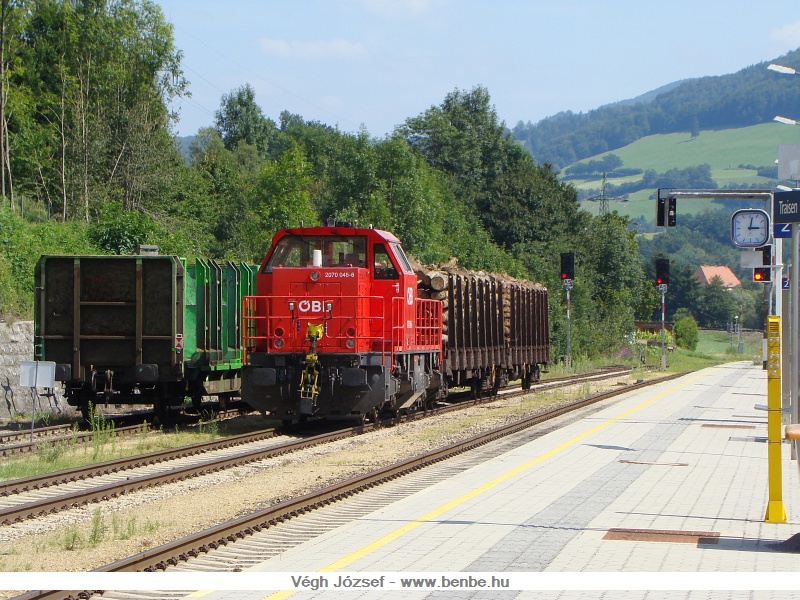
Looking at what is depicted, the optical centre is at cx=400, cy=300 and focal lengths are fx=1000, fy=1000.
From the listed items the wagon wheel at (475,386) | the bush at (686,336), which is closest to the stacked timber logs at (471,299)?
the wagon wheel at (475,386)

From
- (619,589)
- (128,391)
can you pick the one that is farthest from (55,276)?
(619,589)

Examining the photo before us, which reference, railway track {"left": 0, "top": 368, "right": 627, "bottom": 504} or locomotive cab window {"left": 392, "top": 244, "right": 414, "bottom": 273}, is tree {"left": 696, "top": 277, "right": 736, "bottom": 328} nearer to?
locomotive cab window {"left": 392, "top": 244, "right": 414, "bottom": 273}

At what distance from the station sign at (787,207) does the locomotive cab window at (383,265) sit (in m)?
8.78

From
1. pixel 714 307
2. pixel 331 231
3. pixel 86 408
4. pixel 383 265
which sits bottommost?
pixel 86 408

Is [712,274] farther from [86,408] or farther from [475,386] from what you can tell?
[86,408]

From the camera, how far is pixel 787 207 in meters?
9.28

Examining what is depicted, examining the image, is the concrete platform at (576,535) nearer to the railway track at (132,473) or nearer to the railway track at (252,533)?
the railway track at (252,533)

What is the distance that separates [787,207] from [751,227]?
1402 mm

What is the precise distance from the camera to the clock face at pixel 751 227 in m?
10.7

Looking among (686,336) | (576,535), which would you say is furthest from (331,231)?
(686,336)

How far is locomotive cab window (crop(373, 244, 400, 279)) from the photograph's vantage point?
57.1 feet

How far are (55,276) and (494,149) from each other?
6804 cm

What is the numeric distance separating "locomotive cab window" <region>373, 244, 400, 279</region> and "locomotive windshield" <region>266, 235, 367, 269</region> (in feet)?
0.74

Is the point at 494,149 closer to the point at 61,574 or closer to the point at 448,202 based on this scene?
the point at 448,202
